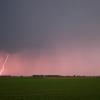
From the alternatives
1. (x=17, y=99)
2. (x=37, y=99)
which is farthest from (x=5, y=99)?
(x=37, y=99)

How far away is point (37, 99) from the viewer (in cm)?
3656

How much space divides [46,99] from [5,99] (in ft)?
19.3

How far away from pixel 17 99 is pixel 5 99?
67.1 inches

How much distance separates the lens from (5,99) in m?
36.8

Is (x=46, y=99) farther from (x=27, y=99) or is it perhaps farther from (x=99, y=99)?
(x=99, y=99)

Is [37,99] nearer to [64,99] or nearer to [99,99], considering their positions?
[64,99]

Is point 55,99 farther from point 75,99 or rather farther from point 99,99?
point 99,99

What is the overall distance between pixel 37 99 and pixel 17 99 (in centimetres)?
288

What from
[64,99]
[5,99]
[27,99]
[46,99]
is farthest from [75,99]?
[5,99]

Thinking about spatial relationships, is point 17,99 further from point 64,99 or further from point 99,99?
point 99,99

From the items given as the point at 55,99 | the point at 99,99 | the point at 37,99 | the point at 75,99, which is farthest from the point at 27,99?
the point at 99,99

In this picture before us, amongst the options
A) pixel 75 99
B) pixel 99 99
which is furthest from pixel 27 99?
pixel 99 99

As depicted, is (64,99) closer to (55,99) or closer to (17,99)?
(55,99)

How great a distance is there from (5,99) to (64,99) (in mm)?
8402
